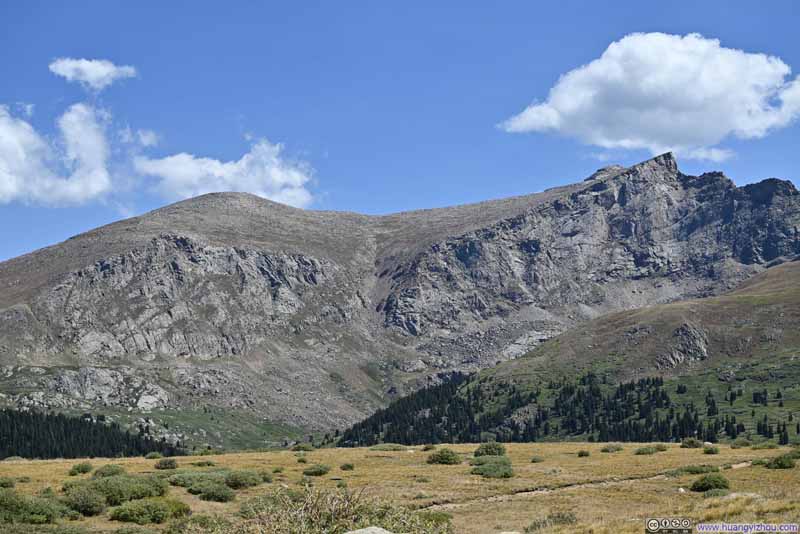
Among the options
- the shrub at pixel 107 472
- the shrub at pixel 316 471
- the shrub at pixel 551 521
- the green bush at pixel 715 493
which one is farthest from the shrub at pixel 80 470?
the green bush at pixel 715 493

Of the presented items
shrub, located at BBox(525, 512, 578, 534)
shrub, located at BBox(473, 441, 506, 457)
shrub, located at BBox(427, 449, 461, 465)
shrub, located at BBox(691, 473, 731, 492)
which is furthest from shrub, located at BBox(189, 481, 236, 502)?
shrub, located at BBox(473, 441, 506, 457)

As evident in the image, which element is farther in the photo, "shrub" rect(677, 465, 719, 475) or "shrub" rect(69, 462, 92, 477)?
"shrub" rect(69, 462, 92, 477)

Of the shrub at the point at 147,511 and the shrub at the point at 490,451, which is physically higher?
A: the shrub at the point at 147,511

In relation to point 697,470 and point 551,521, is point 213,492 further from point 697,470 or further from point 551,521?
point 697,470

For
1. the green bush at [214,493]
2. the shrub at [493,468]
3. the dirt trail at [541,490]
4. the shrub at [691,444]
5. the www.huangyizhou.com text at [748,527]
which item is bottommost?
the shrub at [691,444]

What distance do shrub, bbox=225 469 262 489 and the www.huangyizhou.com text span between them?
2805cm

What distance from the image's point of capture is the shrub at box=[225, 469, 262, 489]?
4628 centimetres

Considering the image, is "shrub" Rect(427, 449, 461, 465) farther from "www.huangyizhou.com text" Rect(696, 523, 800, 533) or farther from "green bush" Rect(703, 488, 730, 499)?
"www.huangyizhou.com text" Rect(696, 523, 800, 533)

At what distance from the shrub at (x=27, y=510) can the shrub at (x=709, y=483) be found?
3491 centimetres

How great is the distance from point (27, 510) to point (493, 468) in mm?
30677

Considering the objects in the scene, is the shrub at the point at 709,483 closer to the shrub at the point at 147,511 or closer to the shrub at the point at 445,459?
the shrub at the point at 445,459

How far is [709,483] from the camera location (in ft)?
141

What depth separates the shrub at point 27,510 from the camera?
34.4m

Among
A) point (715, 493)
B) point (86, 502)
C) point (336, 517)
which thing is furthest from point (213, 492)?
point (715, 493)
